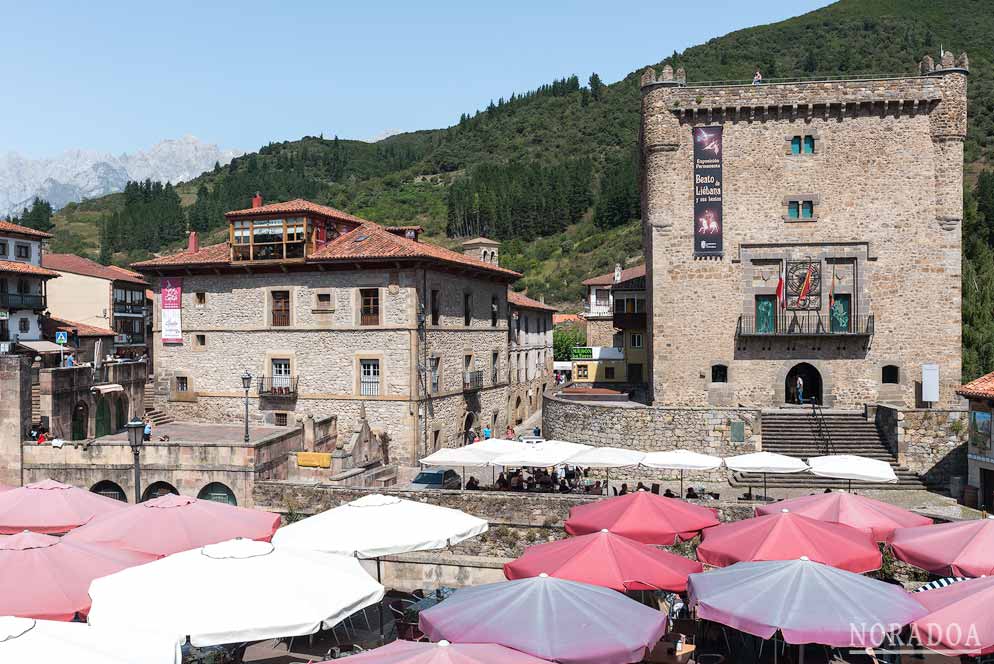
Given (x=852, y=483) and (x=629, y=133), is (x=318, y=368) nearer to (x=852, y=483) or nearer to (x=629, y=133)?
(x=852, y=483)

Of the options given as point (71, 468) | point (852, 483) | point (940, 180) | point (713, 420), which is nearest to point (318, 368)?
point (71, 468)

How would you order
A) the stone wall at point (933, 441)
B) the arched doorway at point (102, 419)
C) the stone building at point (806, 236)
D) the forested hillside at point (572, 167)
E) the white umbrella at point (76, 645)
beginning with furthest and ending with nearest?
the forested hillside at point (572, 167), the arched doorway at point (102, 419), the stone building at point (806, 236), the stone wall at point (933, 441), the white umbrella at point (76, 645)

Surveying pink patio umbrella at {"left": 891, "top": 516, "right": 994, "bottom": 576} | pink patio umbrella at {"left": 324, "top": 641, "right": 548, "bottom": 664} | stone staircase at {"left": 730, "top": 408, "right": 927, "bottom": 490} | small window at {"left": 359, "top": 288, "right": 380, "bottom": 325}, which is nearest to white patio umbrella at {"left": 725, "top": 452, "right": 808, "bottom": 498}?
stone staircase at {"left": 730, "top": 408, "right": 927, "bottom": 490}

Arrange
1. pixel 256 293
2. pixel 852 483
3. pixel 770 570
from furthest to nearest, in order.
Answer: pixel 256 293, pixel 852 483, pixel 770 570

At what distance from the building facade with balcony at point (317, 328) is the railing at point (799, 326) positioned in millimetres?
12289

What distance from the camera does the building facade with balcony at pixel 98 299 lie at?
56438 mm

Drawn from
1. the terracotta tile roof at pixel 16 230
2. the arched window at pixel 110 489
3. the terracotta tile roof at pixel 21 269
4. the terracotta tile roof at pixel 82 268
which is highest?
the terracotta tile roof at pixel 16 230

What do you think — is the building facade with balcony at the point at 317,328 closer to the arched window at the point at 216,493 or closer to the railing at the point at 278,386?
the railing at the point at 278,386

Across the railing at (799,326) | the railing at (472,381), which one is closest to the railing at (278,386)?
the railing at (472,381)

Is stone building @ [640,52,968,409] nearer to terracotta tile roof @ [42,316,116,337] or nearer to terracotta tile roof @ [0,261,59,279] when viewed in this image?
terracotta tile roof @ [0,261,59,279]

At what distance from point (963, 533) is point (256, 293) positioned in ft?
94.3

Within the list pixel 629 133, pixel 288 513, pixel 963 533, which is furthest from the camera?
pixel 629 133

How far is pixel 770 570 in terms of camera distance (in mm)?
11227

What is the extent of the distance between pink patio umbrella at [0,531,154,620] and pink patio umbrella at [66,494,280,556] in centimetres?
152
